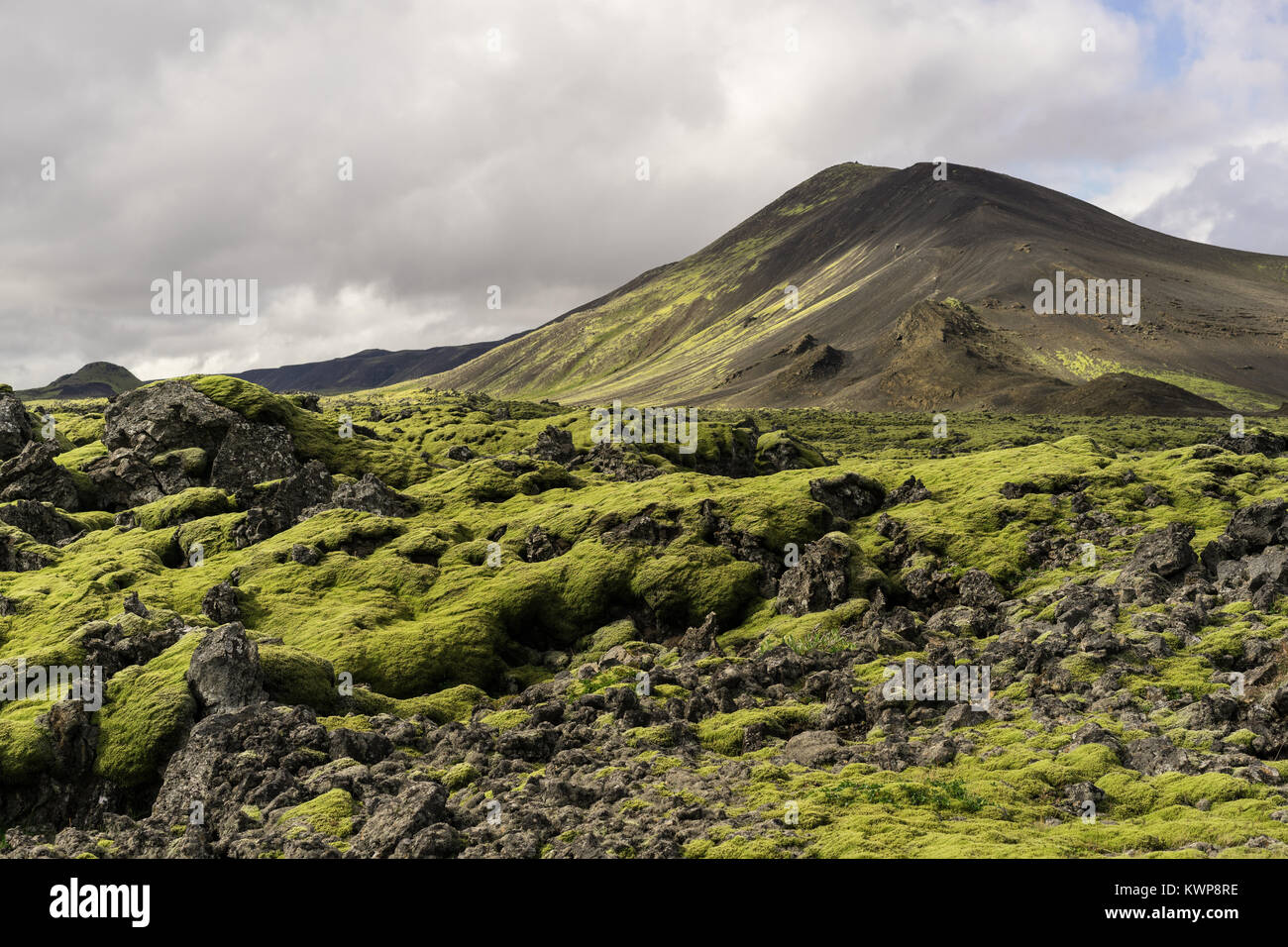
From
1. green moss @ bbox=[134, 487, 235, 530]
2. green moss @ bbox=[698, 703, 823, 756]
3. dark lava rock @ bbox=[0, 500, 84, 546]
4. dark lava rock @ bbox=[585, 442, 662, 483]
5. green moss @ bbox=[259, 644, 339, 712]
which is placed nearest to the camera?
green moss @ bbox=[698, 703, 823, 756]

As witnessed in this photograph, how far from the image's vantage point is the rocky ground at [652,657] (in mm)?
22516

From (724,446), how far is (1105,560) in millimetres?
46954

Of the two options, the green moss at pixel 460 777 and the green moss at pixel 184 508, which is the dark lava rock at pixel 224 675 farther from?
the green moss at pixel 184 508

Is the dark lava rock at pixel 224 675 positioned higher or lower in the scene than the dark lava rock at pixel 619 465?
lower

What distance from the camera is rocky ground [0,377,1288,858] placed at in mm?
22516

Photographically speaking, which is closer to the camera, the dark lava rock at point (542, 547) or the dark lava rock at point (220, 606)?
the dark lava rock at point (220, 606)

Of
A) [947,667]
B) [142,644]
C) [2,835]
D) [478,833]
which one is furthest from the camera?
[142,644]

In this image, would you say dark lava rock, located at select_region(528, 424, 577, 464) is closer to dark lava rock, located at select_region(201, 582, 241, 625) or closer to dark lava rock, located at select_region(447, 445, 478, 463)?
dark lava rock, located at select_region(447, 445, 478, 463)

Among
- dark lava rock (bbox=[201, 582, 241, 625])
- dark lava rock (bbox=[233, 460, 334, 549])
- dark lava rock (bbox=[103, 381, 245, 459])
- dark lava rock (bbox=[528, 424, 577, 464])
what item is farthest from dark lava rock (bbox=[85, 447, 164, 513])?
dark lava rock (bbox=[201, 582, 241, 625])

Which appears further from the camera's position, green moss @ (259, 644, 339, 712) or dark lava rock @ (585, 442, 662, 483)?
dark lava rock @ (585, 442, 662, 483)

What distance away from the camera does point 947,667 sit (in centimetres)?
3325

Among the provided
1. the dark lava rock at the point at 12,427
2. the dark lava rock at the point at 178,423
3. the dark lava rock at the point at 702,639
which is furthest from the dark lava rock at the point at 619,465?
the dark lava rock at the point at 12,427

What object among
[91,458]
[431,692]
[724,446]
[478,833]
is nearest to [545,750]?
[478,833]

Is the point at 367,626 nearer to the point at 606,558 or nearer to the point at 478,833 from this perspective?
the point at 606,558
